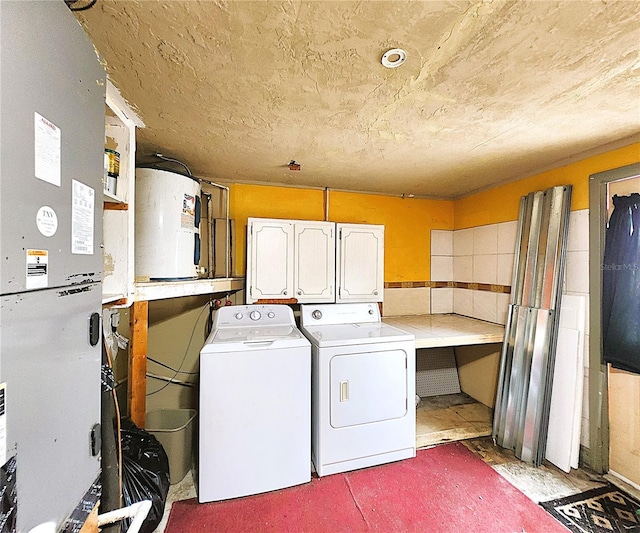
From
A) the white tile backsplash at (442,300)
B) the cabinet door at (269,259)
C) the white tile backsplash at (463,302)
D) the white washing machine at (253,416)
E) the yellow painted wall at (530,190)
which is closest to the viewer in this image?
the white washing machine at (253,416)

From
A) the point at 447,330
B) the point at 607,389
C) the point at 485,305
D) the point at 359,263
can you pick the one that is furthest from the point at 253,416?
the point at 485,305

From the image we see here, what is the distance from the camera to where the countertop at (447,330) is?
94.5 inches

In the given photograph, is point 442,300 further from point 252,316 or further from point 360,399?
point 252,316

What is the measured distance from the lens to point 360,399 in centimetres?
210

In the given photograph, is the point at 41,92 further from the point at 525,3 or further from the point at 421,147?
the point at 421,147

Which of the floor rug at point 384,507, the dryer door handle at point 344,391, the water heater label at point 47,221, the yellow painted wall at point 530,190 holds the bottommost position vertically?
the floor rug at point 384,507

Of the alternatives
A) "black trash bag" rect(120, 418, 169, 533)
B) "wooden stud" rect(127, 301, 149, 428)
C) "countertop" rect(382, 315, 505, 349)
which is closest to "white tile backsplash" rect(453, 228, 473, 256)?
"countertop" rect(382, 315, 505, 349)

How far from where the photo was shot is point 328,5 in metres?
0.93

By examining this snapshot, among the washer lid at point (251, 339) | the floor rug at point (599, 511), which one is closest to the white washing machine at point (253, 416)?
the washer lid at point (251, 339)

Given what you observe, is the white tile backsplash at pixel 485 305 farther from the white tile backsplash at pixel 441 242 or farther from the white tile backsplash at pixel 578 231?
the white tile backsplash at pixel 578 231

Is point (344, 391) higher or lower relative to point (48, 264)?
lower

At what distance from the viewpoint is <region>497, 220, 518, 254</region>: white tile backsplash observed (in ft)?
8.84

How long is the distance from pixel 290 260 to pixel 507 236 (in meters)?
2.00

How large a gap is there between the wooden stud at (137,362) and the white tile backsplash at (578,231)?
2981 millimetres
